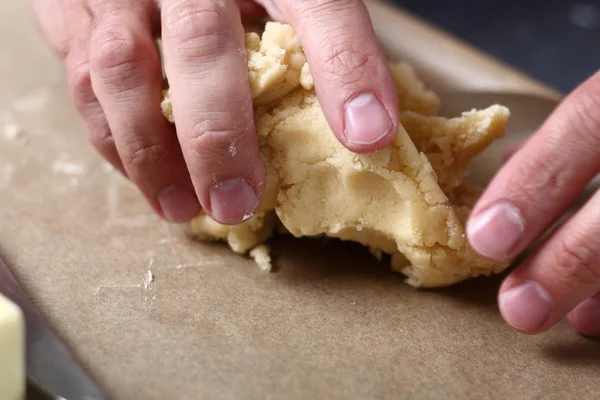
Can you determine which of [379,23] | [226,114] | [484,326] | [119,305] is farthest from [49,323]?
[379,23]

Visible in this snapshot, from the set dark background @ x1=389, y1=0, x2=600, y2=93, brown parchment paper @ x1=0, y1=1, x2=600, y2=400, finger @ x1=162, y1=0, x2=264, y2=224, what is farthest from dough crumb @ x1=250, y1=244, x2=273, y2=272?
dark background @ x1=389, y1=0, x2=600, y2=93

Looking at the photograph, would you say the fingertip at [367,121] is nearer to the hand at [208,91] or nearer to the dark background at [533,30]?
the hand at [208,91]

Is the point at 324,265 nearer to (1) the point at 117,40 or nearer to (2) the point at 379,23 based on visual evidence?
(1) the point at 117,40

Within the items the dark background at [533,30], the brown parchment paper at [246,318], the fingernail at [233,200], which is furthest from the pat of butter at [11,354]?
the dark background at [533,30]

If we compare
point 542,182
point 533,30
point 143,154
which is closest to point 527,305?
point 542,182

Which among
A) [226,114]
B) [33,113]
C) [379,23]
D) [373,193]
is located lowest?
[379,23]

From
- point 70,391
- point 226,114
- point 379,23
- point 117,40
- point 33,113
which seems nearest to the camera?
point 70,391
